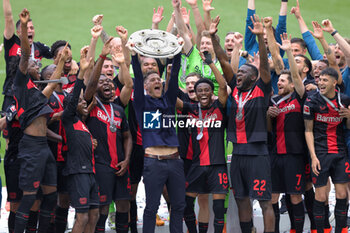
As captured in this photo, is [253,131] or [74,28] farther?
[74,28]

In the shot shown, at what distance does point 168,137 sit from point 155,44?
1023 mm

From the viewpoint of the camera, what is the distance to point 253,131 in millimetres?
6984

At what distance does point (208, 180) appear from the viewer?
716cm

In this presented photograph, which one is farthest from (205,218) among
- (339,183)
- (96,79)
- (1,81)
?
(1,81)

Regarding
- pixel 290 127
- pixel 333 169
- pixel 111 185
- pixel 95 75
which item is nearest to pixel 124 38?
pixel 95 75

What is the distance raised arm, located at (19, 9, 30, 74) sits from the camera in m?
6.29

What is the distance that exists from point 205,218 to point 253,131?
116 cm

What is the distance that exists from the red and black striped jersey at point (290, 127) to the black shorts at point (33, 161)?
8.82 feet

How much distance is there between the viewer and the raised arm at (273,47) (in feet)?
23.0

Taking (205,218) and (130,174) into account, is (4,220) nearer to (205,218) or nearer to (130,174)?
(130,174)

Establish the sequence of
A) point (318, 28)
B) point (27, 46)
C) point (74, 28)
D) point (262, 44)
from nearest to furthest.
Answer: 1. point (27, 46)
2. point (262, 44)
3. point (318, 28)
4. point (74, 28)

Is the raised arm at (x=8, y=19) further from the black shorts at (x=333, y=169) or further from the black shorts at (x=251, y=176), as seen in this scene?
the black shorts at (x=333, y=169)

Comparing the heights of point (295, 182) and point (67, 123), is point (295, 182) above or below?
below

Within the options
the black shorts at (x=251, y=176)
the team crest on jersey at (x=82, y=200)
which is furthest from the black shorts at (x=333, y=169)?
the team crest on jersey at (x=82, y=200)
